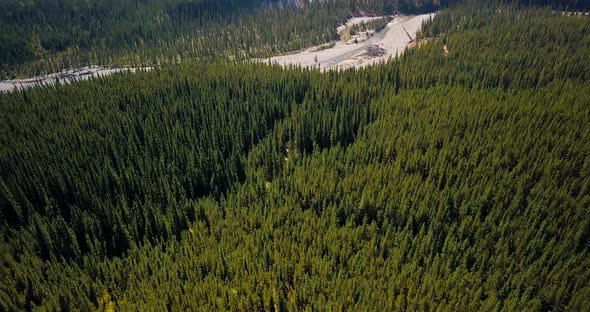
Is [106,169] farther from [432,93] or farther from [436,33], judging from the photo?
[436,33]

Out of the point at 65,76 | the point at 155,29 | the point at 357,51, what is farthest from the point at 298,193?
the point at 155,29

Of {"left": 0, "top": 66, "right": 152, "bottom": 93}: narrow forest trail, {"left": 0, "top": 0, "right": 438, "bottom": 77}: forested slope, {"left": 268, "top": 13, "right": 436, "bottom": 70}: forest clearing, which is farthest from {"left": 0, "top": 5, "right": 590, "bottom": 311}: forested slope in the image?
{"left": 0, "top": 0, "right": 438, "bottom": 77}: forested slope

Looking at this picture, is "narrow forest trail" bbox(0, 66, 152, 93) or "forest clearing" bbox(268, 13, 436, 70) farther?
"forest clearing" bbox(268, 13, 436, 70)

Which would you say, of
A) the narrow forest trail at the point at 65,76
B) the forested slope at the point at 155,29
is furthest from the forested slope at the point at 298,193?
the forested slope at the point at 155,29

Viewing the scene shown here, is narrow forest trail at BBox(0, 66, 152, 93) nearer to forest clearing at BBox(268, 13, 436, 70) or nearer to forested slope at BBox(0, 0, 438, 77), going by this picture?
forested slope at BBox(0, 0, 438, 77)

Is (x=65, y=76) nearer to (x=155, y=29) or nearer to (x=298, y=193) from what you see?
(x=155, y=29)

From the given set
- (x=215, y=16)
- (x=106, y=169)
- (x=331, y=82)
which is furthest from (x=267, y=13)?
(x=106, y=169)

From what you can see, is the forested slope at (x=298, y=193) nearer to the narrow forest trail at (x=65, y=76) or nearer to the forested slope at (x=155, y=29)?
the narrow forest trail at (x=65, y=76)

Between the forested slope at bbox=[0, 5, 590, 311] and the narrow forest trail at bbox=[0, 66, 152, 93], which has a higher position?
the narrow forest trail at bbox=[0, 66, 152, 93]
